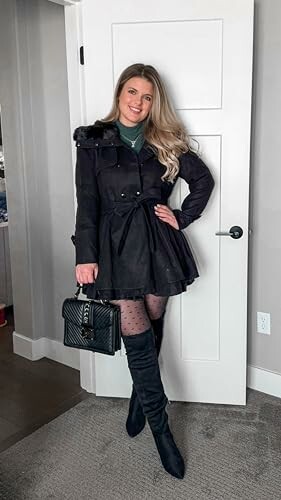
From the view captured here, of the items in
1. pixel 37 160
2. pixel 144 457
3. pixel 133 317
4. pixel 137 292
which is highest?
pixel 37 160

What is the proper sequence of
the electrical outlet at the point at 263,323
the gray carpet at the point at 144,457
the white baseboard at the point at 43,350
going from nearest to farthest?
the gray carpet at the point at 144,457, the electrical outlet at the point at 263,323, the white baseboard at the point at 43,350

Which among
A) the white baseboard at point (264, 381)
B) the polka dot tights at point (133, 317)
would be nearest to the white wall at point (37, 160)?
the polka dot tights at point (133, 317)

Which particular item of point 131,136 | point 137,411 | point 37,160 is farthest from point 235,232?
point 37,160

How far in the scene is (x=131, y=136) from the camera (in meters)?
2.13

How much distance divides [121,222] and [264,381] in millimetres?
1234

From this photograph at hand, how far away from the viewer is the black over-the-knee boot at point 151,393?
6.93 feet

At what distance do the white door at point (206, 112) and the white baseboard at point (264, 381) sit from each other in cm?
19

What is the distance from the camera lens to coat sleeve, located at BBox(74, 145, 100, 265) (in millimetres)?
2070

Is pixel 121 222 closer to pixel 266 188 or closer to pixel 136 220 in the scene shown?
pixel 136 220

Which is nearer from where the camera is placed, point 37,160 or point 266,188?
point 266,188

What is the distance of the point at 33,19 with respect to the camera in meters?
2.83

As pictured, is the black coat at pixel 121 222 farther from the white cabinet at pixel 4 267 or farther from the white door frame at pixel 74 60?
the white cabinet at pixel 4 267

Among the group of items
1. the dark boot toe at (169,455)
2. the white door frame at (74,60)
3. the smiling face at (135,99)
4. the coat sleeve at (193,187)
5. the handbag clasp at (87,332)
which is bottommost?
the dark boot toe at (169,455)

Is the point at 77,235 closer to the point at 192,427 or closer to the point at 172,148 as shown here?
the point at 172,148
